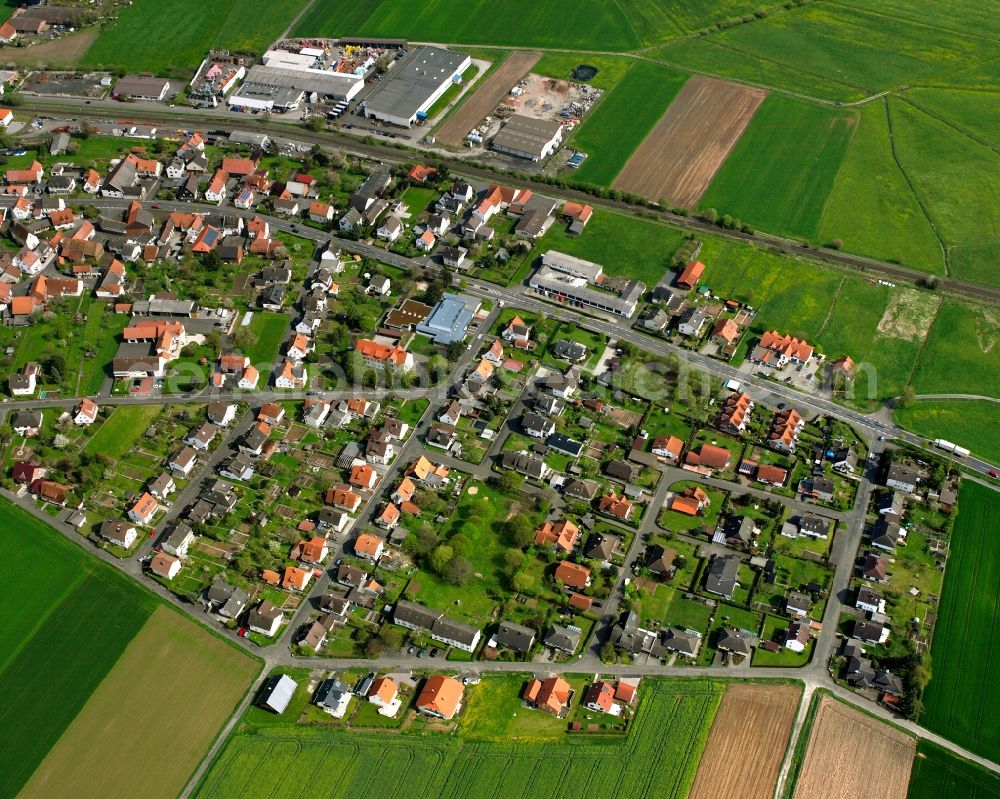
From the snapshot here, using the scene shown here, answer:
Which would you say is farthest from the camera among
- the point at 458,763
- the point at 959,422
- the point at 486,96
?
the point at 486,96

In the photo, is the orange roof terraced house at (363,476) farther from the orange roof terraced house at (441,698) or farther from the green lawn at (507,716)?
the green lawn at (507,716)

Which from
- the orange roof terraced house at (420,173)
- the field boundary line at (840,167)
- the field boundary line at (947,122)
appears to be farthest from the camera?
the field boundary line at (947,122)

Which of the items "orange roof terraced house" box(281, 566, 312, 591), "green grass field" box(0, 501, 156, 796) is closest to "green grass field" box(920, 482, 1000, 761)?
"orange roof terraced house" box(281, 566, 312, 591)

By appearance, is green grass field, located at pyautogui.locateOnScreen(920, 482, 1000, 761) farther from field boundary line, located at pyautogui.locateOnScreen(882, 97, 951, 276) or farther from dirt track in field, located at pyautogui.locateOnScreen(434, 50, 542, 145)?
dirt track in field, located at pyautogui.locateOnScreen(434, 50, 542, 145)

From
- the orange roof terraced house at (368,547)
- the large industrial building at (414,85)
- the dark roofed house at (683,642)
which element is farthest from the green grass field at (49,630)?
the large industrial building at (414,85)

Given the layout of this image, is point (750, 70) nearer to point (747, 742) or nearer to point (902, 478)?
point (902, 478)

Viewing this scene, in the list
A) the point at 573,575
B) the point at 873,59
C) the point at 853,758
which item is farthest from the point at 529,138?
the point at 853,758

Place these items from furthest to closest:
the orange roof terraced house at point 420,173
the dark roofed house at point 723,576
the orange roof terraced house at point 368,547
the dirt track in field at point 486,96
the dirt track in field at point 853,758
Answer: the dirt track in field at point 486,96 < the orange roof terraced house at point 420,173 < the orange roof terraced house at point 368,547 < the dark roofed house at point 723,576 < the dirt track in field at point 853,758
